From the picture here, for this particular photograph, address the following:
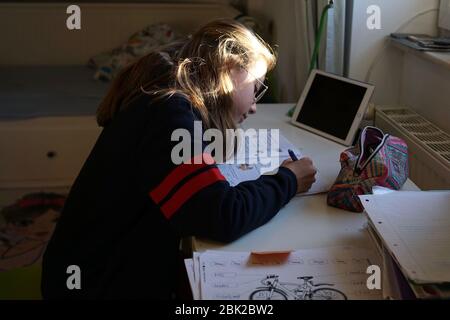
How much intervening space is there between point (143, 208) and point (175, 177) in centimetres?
14

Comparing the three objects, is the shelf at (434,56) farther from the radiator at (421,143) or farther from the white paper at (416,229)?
the white paper at (416,229)

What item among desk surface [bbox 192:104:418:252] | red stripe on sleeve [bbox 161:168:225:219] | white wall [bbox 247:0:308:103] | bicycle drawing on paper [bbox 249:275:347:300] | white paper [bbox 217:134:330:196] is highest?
white wall [bbox 247:0:308:103]

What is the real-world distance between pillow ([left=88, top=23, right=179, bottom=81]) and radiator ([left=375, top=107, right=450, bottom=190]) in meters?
1.71

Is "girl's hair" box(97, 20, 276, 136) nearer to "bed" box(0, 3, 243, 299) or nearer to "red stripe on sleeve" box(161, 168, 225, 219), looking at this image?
"red stripe on sleeve" box(161, 168, 225, 219)

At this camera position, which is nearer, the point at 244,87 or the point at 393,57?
the point at 244,87

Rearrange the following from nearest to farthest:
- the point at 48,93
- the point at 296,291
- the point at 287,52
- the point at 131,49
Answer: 1. the point at 296,291
2. the point at 287,52
3. the point at 48,93
4. the point at 131,49

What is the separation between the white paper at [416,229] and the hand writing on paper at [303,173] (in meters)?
0.19

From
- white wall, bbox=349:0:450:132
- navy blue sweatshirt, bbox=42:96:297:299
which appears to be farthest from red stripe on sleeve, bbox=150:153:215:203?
white wall, bbox=349:0:450:132

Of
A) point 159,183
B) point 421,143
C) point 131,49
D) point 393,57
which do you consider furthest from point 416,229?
point 131,49

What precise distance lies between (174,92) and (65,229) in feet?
1.13

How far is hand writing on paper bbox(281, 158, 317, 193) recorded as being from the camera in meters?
1.16

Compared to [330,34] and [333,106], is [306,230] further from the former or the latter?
[330,34]

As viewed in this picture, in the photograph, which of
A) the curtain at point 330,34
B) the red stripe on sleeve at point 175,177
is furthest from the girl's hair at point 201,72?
the curtain at point 330,34

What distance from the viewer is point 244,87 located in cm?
112
